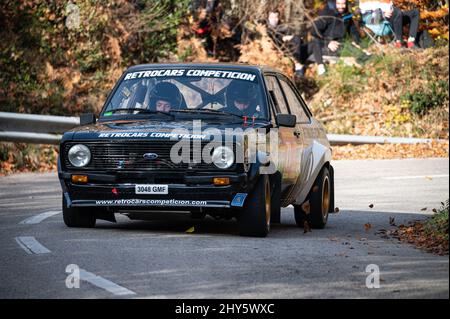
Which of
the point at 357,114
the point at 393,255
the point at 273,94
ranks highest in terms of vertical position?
the point at 273,94

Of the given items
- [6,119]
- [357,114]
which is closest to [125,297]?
[6,119]

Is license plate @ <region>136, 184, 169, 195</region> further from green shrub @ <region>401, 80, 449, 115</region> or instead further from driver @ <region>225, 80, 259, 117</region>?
green shrub @ <region>401, 80, 449, 115</region>

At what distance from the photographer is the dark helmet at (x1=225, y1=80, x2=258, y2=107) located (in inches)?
464

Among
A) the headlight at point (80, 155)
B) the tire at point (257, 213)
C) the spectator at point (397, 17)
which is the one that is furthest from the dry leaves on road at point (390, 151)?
the headlight at point (80, 155)

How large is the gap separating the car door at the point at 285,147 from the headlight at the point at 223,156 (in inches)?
22.4

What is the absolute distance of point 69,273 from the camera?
28.0 ft

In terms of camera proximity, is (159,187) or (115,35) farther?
(115,35)

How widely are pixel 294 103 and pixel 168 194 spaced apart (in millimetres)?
2625

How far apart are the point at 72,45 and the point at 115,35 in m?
1.22

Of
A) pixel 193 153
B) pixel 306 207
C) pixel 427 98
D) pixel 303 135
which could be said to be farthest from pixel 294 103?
pixel 427 98

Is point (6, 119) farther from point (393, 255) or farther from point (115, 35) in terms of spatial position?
point (393, 255)

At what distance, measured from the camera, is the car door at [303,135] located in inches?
471

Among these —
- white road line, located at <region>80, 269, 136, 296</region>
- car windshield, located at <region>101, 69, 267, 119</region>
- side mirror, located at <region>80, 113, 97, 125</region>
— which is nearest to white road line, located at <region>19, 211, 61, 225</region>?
side mirror, located at <region>80, 113, 97, 125</region>

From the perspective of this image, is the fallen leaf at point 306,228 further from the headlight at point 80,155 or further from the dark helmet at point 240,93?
the headlight at point 80,155
